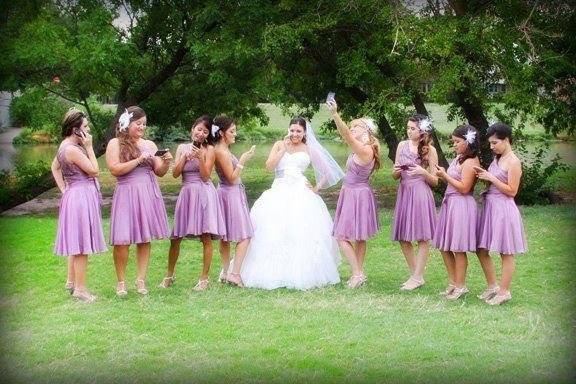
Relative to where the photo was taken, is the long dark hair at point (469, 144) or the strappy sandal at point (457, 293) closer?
the long dark hair at point (469, 144)

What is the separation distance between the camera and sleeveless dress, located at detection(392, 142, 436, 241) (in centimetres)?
766

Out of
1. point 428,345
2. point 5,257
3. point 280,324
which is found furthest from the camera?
Result: point 5,257

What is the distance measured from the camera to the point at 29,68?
14.6 m

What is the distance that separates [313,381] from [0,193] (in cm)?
1398

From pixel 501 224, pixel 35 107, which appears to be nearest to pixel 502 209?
pixel 501 224

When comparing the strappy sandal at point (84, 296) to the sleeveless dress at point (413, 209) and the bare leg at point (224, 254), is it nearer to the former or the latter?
the bare leg at point (224, 254)

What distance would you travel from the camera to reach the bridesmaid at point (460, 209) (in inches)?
277

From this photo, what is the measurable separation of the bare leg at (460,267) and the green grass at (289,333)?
0.20 m

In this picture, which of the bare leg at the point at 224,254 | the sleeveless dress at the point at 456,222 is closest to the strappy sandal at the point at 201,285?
the bare leg at the point at 224,254

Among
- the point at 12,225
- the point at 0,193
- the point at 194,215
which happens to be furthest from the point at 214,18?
the point at 194,215

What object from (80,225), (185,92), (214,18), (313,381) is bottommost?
(313,381)

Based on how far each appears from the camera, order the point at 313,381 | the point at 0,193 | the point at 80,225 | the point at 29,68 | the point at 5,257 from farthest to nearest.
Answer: the point at 0,193 → the point at 29,68 → the point at 5,257 → the point at 80,225 → the point at 313,381

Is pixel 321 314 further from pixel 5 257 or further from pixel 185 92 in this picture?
pixel 185 92

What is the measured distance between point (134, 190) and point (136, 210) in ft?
0.60
